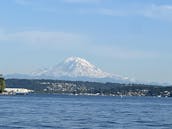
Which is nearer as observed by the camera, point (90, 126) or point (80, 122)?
point (90, 126)

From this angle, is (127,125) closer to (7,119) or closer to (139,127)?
(139,127)

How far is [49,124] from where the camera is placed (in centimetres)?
7856

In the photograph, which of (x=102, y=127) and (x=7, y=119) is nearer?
(x=102, y=127)

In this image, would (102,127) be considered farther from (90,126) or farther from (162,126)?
(162,126)

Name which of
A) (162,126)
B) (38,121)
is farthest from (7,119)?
(162,126)

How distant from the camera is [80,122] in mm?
83125

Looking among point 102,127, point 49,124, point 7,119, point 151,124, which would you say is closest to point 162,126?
point 151,124

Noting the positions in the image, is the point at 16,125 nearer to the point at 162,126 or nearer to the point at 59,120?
the point at 59,120

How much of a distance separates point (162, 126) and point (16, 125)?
708 inches

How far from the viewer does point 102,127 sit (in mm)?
77250

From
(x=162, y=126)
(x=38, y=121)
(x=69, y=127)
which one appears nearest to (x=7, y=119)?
(x=38, y=121)

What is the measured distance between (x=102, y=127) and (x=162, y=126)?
331 inches

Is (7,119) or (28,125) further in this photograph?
(7,119)

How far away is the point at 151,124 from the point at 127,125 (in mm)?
4583
